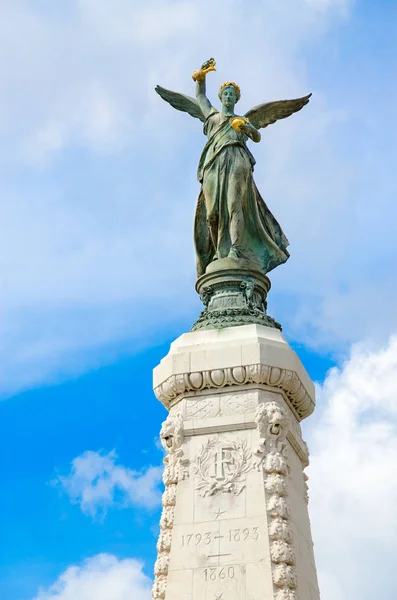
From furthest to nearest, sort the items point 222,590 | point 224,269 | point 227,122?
point 227,122 → point 224,269 → point 222,590

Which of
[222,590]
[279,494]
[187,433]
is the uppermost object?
[187,433]

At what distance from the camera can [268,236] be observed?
17062 mm

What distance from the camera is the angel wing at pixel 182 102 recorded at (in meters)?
18.1

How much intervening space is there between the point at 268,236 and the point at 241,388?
338cm

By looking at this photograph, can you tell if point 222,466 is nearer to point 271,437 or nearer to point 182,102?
point 271,437

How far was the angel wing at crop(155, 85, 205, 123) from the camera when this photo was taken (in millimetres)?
18078

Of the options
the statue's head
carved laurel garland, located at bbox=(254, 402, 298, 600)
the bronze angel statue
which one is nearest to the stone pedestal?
carved laurel garland, located at bbox=(254, 402, 298, 600)

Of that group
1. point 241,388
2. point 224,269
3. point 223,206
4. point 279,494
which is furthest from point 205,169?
point 279,494

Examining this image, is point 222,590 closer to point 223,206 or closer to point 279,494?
point 279,494

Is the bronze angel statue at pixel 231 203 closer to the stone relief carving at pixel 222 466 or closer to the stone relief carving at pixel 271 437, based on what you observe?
the stone relief carving at pixel 271 437

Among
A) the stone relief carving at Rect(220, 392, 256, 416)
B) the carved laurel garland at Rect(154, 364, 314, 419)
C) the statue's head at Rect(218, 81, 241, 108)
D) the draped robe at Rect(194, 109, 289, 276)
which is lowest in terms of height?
the stone relief carving at Rect(220, 392, 256, 416)

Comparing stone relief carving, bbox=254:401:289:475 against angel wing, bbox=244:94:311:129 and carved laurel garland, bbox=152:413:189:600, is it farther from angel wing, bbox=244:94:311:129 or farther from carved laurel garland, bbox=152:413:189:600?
angel wing, bbox=244:94:311:129

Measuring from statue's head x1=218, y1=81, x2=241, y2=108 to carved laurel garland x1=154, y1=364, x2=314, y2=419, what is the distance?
5.11 m

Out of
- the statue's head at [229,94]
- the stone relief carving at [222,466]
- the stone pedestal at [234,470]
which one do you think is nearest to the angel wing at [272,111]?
the statue's head at [229,94]
